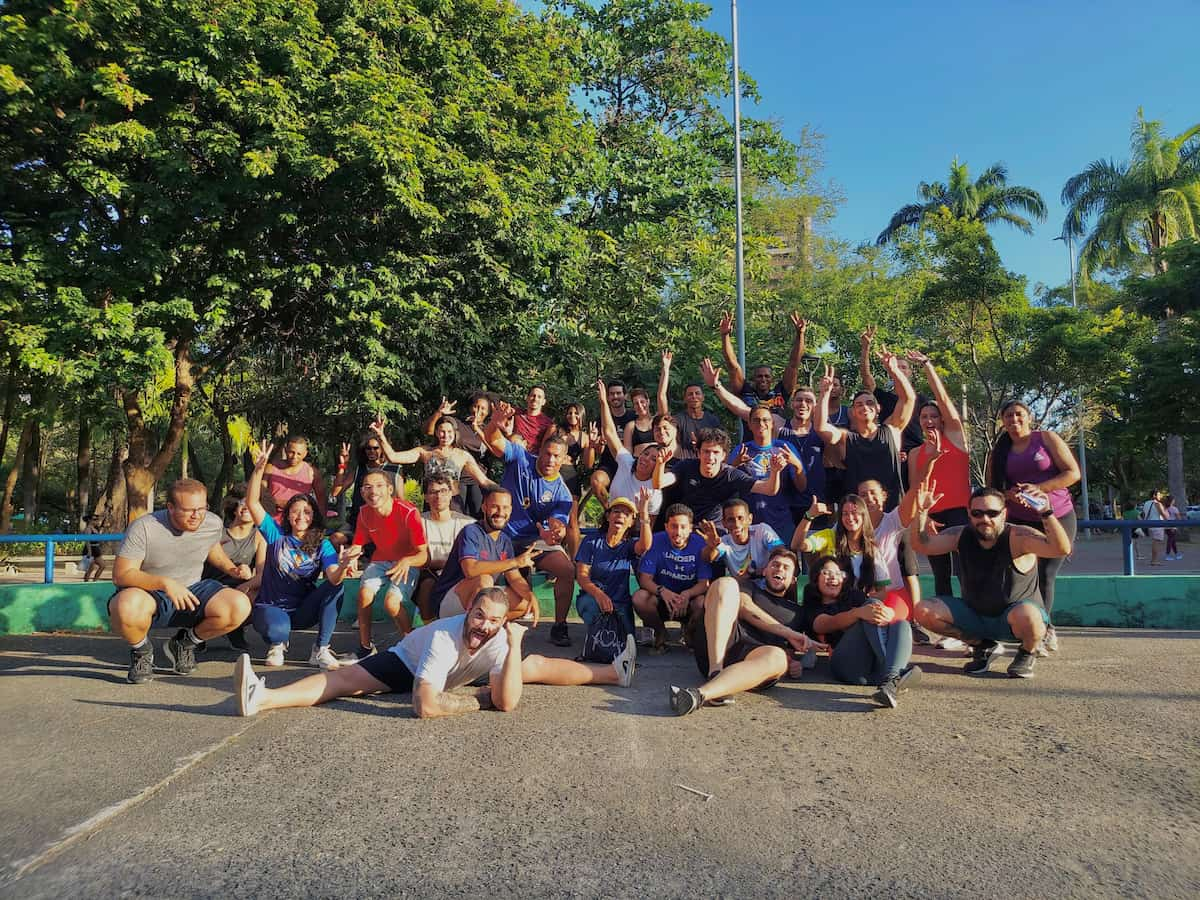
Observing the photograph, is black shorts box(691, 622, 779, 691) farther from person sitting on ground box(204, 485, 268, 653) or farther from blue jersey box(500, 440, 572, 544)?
person sitting on ground box(204, 485, 268, 653)

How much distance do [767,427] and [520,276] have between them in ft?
26.3

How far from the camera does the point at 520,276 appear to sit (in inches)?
555

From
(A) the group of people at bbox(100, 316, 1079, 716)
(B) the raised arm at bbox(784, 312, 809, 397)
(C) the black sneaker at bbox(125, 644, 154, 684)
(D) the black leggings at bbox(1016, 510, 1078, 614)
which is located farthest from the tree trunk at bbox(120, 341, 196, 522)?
(D) the black leggings at bbox(1016, 510, 1078, 614)

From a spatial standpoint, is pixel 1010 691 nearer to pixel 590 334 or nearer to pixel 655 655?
pixel 655 655

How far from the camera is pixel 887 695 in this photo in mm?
4883

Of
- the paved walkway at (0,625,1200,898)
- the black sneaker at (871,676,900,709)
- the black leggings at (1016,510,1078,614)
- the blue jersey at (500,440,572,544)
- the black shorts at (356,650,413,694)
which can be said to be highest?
the blue jersey at (500,440,572,544)

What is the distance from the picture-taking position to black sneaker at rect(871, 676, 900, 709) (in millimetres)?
4871

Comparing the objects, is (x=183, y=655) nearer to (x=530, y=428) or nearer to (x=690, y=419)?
(x=530, y=428)

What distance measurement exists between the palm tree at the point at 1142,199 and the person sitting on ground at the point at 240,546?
30691mm

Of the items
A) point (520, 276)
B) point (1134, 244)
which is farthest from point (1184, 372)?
point (520, 276)

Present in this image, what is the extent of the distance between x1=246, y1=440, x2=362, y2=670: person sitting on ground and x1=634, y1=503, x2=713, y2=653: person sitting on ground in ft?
7.15

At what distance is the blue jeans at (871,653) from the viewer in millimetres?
5164

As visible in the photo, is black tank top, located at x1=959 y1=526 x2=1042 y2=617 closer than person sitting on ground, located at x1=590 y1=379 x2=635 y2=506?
Yes

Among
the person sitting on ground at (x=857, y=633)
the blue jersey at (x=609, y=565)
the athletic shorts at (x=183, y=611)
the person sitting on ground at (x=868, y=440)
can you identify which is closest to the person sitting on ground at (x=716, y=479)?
the person sitting on ground at (x=868, y=440)
